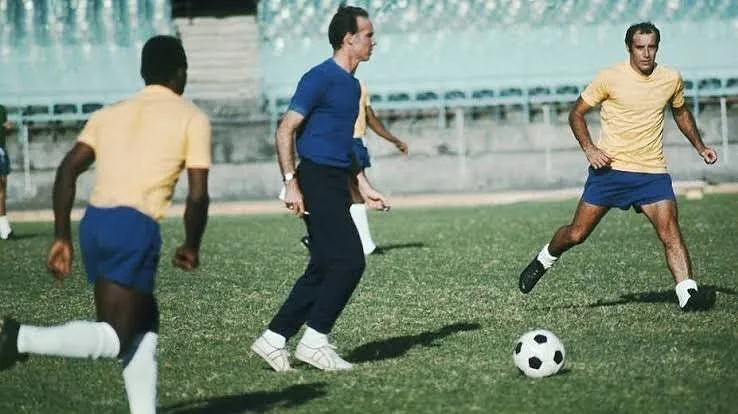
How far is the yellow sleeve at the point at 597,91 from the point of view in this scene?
1084cm

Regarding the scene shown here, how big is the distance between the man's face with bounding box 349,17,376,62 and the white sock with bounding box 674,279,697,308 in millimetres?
3517

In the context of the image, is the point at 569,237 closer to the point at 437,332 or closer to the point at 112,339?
the point at 437,332

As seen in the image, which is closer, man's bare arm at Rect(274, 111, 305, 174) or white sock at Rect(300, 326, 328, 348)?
man's bare arm at Rect(274, 111, 305, 174)

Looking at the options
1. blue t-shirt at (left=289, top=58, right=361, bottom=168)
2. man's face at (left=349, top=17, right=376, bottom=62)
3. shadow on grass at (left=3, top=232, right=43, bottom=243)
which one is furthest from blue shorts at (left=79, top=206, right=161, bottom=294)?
shadow on grass at (left=3, top=232, right=43, bottom=243)

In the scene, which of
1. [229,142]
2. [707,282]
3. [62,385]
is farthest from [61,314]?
[229,142]

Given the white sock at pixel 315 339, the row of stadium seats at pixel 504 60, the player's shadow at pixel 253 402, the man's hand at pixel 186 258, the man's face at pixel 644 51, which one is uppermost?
the man's face at pixel 644 51

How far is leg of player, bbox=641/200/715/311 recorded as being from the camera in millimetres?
10539

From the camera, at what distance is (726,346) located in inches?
348

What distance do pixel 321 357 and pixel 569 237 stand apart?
323 cm

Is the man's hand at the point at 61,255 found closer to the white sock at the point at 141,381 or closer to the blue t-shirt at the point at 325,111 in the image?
the white sock at the point at 141,381

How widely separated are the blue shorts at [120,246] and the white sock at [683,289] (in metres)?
5.34

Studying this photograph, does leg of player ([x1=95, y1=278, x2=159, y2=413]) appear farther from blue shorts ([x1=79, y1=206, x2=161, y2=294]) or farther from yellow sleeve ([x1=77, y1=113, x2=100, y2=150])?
yellow sleeve ([x1=77, y1=113, x2=100, y2=150])

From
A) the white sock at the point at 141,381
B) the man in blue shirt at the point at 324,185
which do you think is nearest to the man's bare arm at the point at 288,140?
the man in blue shirt at the point at 324,185

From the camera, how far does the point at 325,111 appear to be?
27.5 feet
